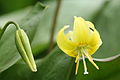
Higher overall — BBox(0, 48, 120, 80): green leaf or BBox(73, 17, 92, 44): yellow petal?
BBox(73, 17, 92, 44): yellow petal

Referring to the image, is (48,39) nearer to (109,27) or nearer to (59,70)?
(109,27)

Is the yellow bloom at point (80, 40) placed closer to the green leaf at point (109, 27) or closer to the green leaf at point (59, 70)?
the green leaf at point (59, 70)

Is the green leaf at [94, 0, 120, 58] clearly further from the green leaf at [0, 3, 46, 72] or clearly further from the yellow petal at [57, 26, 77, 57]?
the yellow petal at [57, 26, 77, 57]

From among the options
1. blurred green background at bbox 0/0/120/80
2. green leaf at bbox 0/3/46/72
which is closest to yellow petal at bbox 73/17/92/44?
blurred green background at bbox 0/0/120/80

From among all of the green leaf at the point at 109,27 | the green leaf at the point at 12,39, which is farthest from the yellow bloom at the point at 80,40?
the green leaf at the point at 109,27

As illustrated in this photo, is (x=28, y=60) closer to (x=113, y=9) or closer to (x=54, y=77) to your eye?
(x=54, y=77)
